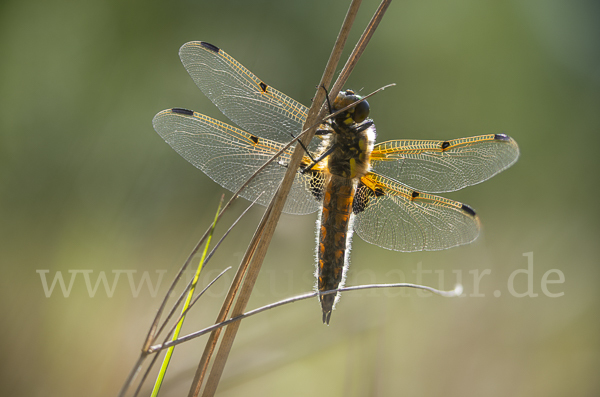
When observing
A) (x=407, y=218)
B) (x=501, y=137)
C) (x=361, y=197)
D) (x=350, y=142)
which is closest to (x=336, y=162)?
(x=350, y=142)

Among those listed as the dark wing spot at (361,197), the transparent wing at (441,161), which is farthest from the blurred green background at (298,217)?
the transparent wing at (441,161)

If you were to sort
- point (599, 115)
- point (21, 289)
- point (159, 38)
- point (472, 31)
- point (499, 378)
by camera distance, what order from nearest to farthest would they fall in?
point (21, 289) < point (499, 378) < point (159, 38) < point (472, 31) < point (599, 115)

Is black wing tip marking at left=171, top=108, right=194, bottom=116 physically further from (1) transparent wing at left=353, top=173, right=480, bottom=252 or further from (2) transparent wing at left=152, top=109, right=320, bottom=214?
(1) transparent wing at left=353, top=173, right=480, bottom=252

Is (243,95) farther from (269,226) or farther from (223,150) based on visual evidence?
(269,226)

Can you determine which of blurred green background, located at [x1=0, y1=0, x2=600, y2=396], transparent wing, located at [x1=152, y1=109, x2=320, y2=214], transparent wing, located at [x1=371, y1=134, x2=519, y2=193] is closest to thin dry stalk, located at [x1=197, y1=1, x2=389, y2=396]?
transparent wing, located at [x1=152, y1=109, x2=320, y2=214]

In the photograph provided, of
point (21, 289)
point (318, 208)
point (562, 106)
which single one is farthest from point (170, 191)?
point (562, 106)

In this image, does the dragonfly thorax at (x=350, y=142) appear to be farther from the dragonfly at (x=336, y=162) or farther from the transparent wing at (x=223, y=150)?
the transparent wing at (x=223, y=150)

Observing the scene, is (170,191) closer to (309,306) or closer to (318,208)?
(309,306)
